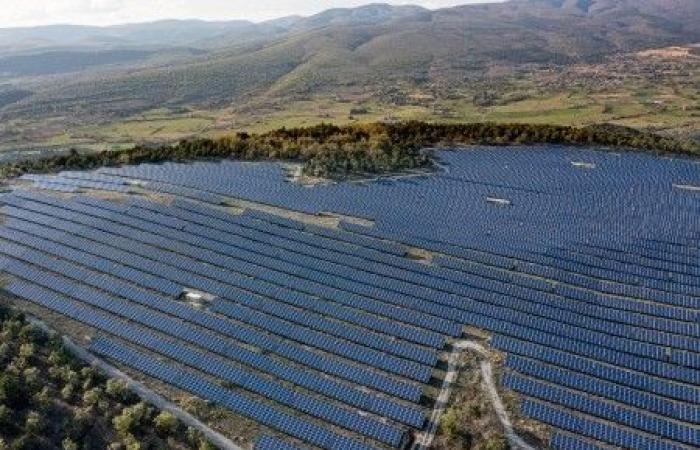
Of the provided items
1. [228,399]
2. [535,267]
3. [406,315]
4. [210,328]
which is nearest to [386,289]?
[406,315]

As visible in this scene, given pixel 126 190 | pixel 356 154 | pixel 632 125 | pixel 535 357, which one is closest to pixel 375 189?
pixel 356 154

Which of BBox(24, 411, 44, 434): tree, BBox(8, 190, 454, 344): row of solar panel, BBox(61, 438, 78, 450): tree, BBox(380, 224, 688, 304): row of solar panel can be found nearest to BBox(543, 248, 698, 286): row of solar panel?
BBox(380, 224, 688, 304): row of solar panel

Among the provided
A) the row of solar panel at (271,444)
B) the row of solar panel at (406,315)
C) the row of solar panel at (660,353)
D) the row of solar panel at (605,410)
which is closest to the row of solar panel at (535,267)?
the row of solar panel at (660,353)

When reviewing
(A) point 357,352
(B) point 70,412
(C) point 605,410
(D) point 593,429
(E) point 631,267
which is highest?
(E) point 631,267

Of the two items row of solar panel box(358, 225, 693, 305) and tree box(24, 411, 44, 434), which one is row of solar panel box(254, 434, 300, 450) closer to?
tree box(24, 411, 44, 434)

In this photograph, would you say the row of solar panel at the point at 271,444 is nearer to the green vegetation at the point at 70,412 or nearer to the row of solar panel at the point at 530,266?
the green vegetation at the point at 70,412

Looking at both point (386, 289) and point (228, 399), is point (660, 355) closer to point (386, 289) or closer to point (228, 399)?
point (386, 289)
